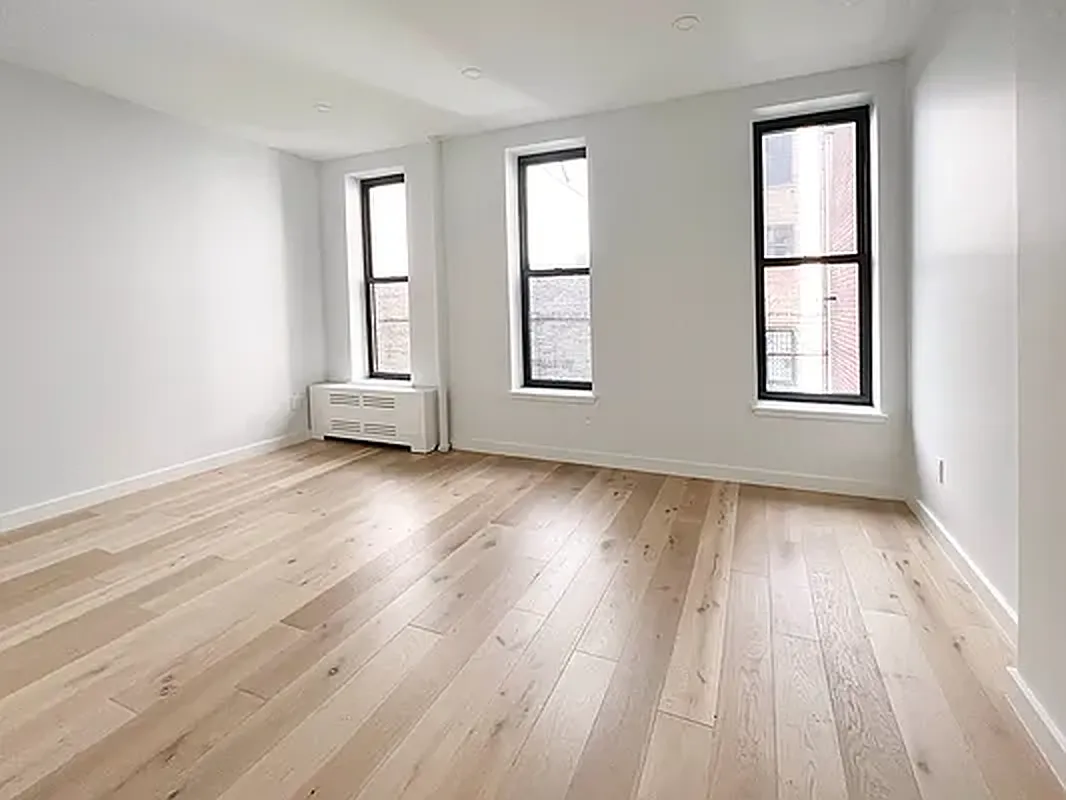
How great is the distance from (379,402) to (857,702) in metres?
4.38

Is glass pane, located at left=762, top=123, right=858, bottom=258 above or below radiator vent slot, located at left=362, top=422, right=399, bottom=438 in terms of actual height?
above

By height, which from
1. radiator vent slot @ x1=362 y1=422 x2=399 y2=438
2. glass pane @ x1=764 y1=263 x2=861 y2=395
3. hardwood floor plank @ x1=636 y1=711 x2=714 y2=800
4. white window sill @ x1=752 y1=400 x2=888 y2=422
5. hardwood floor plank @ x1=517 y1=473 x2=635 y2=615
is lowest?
hardwood floor plank @ x1=636 y1=711 x2=714 y2=800

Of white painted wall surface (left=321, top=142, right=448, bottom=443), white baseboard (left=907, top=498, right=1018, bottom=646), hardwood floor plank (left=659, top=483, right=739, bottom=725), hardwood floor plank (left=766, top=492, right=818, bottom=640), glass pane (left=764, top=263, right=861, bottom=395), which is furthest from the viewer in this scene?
white painted wall surface (left=321, top=142, right=448, bottom=443)

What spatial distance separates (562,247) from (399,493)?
2.33 m

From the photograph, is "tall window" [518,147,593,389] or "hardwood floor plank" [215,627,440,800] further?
"tall window" [518,147,593,389]

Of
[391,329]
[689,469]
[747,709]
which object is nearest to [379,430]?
[391,329]

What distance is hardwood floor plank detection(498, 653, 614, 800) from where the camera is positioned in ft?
5.15

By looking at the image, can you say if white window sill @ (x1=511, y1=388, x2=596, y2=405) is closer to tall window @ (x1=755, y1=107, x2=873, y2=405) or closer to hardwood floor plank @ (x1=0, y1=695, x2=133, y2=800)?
tall window @ (x1=755, y1=107, x2=873, y2=405)

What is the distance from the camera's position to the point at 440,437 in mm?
5445

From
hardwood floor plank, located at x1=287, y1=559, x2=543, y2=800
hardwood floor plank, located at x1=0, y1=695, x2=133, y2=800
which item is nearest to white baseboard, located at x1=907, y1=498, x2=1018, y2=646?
hardwood floor plank, located at x1=287, y1=559, x2=543, y2=800

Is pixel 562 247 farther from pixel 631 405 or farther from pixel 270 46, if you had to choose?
pixel 270 46

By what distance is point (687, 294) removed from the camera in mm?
4398

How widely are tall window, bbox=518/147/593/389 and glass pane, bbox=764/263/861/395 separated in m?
1.35

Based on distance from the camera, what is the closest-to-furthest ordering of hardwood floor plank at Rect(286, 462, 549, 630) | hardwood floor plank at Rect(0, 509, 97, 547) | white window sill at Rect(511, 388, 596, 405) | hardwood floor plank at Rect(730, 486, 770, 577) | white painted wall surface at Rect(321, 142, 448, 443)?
hardwood floor plank at Rect(286, 462, 549, 630) → hardwood floor plank at Rect(730, 486, 770, 577) → hardwood floor plank at Rect(0, 509, 97, 547) → white window sill at Rect(511, 388, 596, 405) → white painted wall surface at Rect(321, 142, 448, 443)
